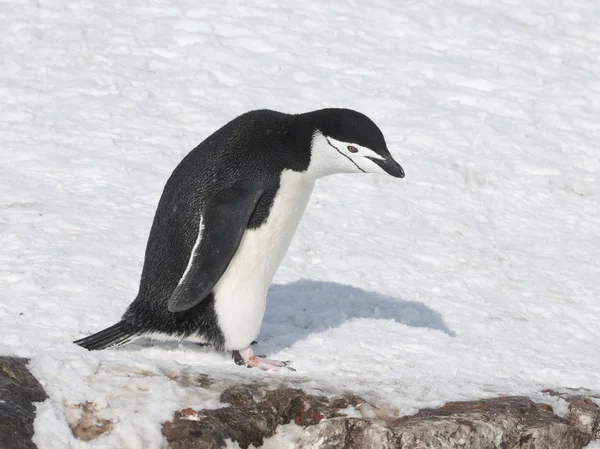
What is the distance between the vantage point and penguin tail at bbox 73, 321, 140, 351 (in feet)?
12.5

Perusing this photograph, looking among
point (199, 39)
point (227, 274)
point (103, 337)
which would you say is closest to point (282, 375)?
point (227, 274)

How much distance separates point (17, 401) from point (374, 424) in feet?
3.68

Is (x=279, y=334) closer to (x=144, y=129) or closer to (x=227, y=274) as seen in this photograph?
(x=227, y=274)

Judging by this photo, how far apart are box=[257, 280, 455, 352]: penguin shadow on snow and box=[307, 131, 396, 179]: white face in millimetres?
865

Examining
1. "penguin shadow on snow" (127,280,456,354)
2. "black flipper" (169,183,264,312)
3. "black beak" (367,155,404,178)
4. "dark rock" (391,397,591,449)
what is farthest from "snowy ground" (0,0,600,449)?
"black beak" (367,155,404,178)

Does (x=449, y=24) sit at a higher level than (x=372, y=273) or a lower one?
higher

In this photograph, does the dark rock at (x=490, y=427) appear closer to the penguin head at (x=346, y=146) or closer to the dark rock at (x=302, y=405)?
the dark rock at (x=302, y=405)

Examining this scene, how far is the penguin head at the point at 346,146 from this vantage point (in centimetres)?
400

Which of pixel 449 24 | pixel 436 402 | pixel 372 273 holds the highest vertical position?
pixel 449 24

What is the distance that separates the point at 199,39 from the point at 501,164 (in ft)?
9.50

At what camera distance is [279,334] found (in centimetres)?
455

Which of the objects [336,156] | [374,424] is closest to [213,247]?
[336,156]

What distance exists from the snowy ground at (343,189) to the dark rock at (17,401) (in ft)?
0.16

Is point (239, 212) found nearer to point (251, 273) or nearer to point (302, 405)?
point (251, 273)
